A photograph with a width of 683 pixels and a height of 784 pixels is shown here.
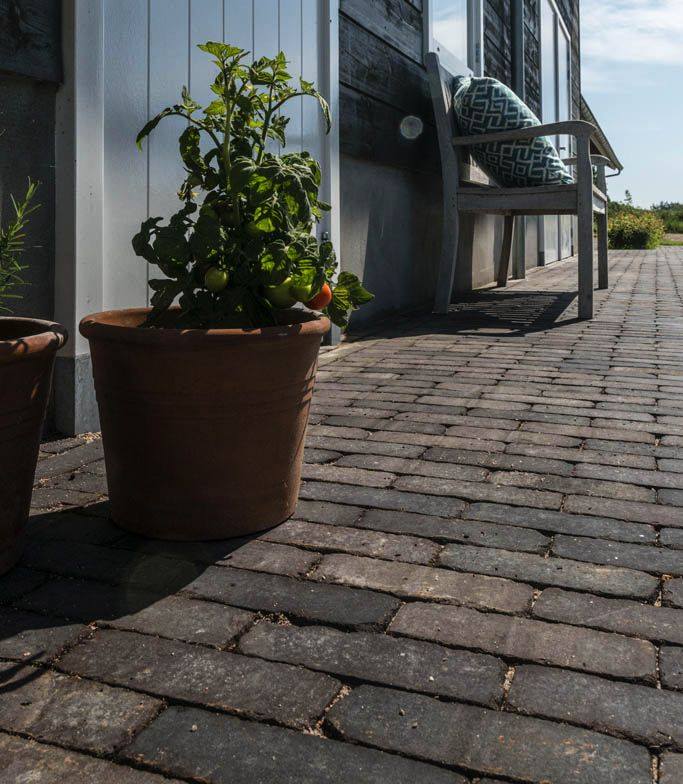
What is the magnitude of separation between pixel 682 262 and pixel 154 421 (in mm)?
9765

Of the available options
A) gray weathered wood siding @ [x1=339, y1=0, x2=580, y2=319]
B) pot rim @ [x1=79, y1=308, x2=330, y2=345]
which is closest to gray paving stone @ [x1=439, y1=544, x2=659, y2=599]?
pot rim @ [x1=79, y1=308, x2=330, y2=345]

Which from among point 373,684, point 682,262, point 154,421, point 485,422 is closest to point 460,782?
point 373,684

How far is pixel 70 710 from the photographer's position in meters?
1.16

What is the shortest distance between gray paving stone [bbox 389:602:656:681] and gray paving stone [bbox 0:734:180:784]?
489 mm

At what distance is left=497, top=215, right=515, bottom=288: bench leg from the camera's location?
6.80m

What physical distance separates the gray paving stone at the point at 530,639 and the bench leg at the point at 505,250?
18.7ft

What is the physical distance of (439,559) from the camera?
1.65 meters

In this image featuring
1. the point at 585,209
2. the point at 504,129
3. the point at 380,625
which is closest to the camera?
the point at 380,625

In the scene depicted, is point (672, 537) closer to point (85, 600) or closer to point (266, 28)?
point (85, 600)

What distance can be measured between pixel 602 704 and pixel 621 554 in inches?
21.5

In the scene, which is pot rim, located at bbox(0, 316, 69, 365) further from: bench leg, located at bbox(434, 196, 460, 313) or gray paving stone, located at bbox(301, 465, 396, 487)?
bench leg, located at bbox(434, 196, 460, 313)

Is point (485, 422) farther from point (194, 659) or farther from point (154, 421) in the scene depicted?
point (194, 659)

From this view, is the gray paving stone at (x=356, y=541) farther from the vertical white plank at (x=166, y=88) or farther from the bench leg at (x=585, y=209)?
the bench leg at (x=585, y=209)

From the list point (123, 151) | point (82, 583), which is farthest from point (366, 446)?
point (123, 151)
